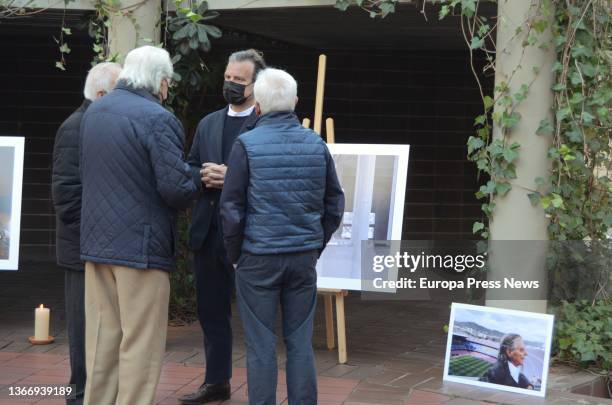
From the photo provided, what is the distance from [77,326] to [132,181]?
2.95ft

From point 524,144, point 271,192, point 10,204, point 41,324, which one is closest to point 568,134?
point 524,144

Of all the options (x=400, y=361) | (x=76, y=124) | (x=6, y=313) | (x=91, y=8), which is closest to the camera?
(x=76, y=124)

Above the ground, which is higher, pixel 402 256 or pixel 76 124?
pixel 76 124

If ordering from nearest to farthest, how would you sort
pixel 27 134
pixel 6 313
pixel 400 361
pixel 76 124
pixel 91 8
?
pixel 76 124
pixel 400 361
pixel 91 8
pixel 6 313
pixel 27 134

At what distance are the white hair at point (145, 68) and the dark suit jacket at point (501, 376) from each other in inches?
99.4

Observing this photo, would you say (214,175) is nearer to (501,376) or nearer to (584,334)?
(501,376)

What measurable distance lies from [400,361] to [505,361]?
954mm

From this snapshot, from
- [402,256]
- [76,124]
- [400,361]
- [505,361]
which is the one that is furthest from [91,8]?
[505,361]

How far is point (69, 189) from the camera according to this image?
477cm

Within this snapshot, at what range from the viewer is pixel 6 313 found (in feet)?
25.4

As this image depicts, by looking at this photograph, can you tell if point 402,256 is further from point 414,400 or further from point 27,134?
point 27,134

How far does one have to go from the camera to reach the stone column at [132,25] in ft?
21.8

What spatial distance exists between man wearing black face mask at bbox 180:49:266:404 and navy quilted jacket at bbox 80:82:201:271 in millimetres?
754

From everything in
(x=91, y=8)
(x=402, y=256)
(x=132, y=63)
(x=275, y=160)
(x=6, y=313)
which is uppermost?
(x=91, y=8)
